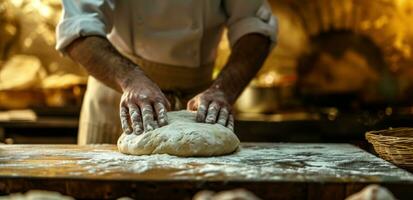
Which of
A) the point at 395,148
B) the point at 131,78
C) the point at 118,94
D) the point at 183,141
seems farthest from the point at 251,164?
the point at 118,94

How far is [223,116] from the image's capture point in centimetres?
218

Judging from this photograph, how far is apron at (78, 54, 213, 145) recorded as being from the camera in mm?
2635

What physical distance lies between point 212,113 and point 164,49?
57 cm

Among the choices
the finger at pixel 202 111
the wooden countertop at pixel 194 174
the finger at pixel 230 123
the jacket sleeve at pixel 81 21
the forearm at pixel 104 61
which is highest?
the jacket sleeve at pixel 81 21

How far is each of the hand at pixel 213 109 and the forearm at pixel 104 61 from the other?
0.25 meters

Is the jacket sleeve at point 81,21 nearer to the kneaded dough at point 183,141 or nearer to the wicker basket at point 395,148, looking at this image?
the kneaded dough at point 183,141

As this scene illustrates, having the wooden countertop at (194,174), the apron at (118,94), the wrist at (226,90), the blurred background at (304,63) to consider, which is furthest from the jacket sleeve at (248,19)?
the blurred background at (304,63)

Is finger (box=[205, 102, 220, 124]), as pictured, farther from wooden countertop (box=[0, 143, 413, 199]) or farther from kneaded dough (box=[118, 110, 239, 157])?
wooden countertop (box=[0, 143, 413, 199])

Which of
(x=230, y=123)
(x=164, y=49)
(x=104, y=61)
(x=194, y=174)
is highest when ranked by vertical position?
(x=164, y=49)

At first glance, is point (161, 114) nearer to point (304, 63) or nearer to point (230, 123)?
point (230, 123)

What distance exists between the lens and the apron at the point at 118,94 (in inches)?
104

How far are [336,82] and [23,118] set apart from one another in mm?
2544

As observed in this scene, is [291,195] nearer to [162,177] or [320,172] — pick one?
[320,172]

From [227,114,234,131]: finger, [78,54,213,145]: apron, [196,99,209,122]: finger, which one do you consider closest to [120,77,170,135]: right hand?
[196,99,209,122]: finger
